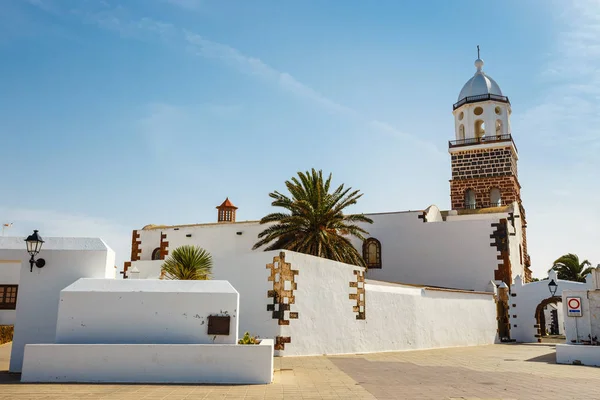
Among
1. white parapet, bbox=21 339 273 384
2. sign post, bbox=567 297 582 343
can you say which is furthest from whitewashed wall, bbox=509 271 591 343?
white parapet, bbox=21 339 273 384

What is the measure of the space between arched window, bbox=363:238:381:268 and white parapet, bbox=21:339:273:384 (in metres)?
20.3

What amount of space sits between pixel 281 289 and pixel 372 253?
48.9ft

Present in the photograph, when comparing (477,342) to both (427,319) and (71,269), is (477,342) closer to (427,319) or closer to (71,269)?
(427,319)

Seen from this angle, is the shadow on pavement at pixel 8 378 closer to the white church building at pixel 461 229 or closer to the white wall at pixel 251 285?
the white wall at pixel 251 285

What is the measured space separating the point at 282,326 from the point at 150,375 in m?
6.51

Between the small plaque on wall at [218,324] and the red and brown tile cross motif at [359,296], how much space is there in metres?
8.12

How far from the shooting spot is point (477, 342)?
2516 cm

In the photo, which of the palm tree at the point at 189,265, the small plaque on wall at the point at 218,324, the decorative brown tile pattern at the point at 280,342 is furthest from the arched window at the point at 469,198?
the small plaque on wall at the point at 218,324

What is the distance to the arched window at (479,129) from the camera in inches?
1398

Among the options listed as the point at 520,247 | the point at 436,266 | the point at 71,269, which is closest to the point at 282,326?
the point at 71,269

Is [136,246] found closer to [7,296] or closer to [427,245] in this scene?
[7,296]

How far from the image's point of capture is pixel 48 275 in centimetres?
1241

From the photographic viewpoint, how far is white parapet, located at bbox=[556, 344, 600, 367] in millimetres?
15719

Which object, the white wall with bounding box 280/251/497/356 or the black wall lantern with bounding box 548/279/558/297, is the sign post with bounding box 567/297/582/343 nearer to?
the white wall with bounding box 280/251/497/356
